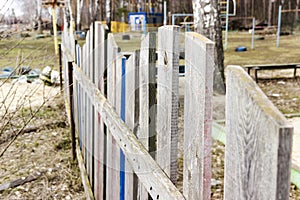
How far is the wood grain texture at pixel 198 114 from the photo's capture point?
953 mm

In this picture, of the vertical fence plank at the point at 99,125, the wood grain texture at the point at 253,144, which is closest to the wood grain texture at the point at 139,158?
the vertical fence plank at the point at 99,125

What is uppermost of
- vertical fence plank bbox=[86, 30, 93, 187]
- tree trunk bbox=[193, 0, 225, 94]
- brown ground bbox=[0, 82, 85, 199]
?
tree trunk bbox=[193, 0, 225, 94]

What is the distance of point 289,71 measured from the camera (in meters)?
9.29

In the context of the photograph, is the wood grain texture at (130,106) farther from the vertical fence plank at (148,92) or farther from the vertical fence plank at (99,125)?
the vertical fence plank at (99,125)

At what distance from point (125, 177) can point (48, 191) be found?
1480 mm

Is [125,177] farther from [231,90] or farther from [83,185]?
[83,185]

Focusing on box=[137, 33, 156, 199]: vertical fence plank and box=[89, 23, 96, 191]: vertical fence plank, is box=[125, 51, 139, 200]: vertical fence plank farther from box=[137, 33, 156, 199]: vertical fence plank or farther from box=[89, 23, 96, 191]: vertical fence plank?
box=[89, 23, 96, 191]: vertical fence plank

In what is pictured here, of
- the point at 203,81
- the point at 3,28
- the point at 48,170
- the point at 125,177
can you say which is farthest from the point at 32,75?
the point at 203,81

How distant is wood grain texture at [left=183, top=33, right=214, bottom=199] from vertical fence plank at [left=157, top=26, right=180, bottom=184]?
0.11 m

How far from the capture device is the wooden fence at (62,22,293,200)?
2.26 feet

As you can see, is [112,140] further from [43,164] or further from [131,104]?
[43,164]

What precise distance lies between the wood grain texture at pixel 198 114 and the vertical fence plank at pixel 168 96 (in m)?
0.11

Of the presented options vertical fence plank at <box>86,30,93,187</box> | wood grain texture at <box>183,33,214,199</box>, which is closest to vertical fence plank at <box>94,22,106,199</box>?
vertical fence plank at <box>86,30,93,187</box>

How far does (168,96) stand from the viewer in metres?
1.28
